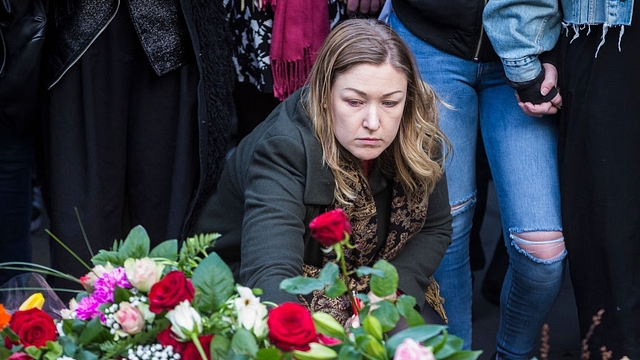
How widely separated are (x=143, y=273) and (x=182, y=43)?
1.52 meters

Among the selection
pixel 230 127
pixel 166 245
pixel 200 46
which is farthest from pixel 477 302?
pixel 166 245

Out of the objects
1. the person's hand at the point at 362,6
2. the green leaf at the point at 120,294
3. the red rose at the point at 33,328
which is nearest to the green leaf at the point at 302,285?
the green leaf at the point at 120,294

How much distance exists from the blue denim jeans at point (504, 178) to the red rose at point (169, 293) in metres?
1.40

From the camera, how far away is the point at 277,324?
3.90 feet

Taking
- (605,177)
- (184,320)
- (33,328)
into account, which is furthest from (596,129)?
(33,328)

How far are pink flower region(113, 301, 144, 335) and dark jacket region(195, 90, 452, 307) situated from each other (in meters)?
0.58

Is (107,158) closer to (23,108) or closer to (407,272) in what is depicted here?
(23,108)

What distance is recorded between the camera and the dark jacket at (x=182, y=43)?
8.63 feet

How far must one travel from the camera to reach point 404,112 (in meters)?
2.32

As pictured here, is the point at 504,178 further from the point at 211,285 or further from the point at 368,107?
the point at 211,285

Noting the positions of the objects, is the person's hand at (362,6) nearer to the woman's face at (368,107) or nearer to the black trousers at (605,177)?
the black trousers at (605,177)

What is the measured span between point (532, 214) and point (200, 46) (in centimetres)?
103

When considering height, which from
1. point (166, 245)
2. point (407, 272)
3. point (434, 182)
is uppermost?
point (166, 245)

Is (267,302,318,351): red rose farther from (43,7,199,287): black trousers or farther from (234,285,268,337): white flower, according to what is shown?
(43,7,199,287): black trousers
